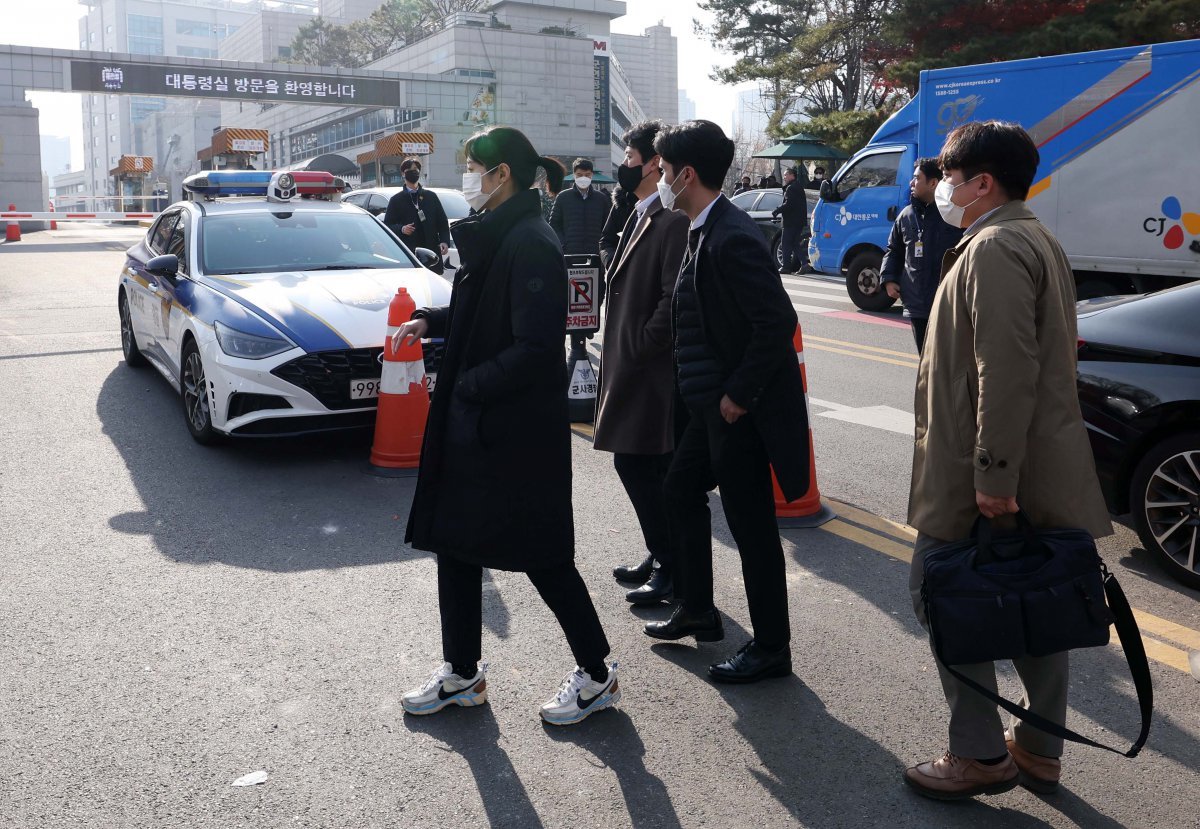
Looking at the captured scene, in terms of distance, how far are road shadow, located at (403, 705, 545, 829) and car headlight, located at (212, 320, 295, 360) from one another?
3457 mm

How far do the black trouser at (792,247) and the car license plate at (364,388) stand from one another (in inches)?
564

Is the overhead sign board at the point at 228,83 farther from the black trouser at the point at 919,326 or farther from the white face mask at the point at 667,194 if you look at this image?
the white face mask at the point at 667,194

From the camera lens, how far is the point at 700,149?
3742 mm

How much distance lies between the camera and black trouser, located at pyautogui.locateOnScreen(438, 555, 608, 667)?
354cm

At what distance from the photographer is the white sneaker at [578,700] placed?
3576 millimetres

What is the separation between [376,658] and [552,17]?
92.8m

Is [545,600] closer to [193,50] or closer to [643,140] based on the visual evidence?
[643,140]

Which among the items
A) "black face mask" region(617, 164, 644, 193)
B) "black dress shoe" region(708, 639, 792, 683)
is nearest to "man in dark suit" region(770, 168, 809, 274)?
"black face mask" region(617, 164, 644, 193)

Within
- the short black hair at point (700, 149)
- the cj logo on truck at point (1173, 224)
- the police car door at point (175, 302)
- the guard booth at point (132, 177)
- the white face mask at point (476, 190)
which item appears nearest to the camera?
the white face mask at point (476, 190)

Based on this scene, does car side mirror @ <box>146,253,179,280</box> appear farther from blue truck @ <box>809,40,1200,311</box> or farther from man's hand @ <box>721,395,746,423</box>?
blue truck @ <box>809,40,1200,311</box>

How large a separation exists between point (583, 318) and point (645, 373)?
302 cm

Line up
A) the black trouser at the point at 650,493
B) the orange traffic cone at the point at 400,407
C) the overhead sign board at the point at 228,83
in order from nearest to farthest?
the black trouser at the point at 650,493
the orange traffic cone at the point at 400,407
the overhead sign board at the point at 228,83

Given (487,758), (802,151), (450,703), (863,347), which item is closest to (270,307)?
(450,703)

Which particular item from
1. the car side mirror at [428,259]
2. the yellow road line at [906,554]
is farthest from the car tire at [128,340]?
the yellow road line at [906,554]
